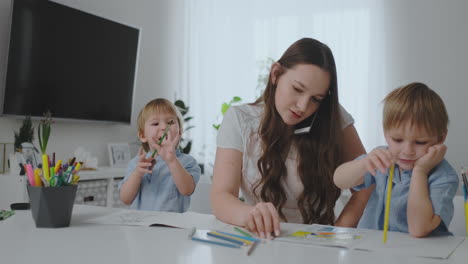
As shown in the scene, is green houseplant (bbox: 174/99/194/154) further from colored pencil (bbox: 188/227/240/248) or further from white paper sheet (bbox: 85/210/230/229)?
colored pencil (bbox: 188/227/240/248)

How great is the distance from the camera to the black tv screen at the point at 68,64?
2881 millimetres

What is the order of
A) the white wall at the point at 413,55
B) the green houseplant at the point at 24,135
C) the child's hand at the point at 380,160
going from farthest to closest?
the white wall at the point at 413,55
the green houseplant at the point at 24,135
the child's hand at the point at 380,160

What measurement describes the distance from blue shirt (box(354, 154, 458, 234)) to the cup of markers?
2.52 feet

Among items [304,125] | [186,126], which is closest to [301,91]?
[304,125]

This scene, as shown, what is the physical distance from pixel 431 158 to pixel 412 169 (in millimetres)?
116

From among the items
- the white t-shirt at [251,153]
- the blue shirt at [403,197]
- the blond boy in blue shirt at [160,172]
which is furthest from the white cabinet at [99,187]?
the blue shirt at [403,197]

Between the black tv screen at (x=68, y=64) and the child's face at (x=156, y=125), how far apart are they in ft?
→ 4.49

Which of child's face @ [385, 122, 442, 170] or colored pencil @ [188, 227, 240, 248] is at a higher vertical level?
child's face @ [385, 122, 442, 170]

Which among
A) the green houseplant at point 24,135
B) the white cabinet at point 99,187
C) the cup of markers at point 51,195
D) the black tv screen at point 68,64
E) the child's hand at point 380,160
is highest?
Answer: the black tv screen at point 68,64

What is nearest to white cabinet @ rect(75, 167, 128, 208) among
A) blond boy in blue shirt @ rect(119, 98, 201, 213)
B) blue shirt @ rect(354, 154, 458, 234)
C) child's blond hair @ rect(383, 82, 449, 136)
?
blond boy in blue shirt @ rect(119, 98, 201, 213)

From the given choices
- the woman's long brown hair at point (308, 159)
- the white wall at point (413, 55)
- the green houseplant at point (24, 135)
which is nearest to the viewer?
the woman's long brown hair at point (308, 159)

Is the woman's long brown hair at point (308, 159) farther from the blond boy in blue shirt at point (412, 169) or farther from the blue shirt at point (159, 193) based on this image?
the blue shirt at point (159, 193)

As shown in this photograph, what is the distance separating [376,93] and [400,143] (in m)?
2.83

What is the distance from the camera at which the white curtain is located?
392 centimetres
